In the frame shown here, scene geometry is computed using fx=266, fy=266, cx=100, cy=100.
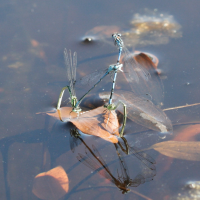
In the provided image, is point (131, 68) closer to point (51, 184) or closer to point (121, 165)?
point (121, 165)

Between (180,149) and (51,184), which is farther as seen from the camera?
(180,149)

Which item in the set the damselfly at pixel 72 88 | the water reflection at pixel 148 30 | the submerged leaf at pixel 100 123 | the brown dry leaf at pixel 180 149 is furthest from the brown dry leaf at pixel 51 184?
the water reflection at pixel 148 30

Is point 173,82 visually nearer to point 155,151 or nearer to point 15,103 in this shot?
point 155,151

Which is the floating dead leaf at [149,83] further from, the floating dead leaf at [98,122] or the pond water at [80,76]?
the floating dead leaf at [98,122]

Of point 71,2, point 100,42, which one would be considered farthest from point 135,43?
point 71,2

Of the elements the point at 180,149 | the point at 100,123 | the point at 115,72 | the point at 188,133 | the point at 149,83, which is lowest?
the point at 180,149

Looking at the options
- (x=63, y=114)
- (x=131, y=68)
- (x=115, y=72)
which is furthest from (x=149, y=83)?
(x=63, y=114)
